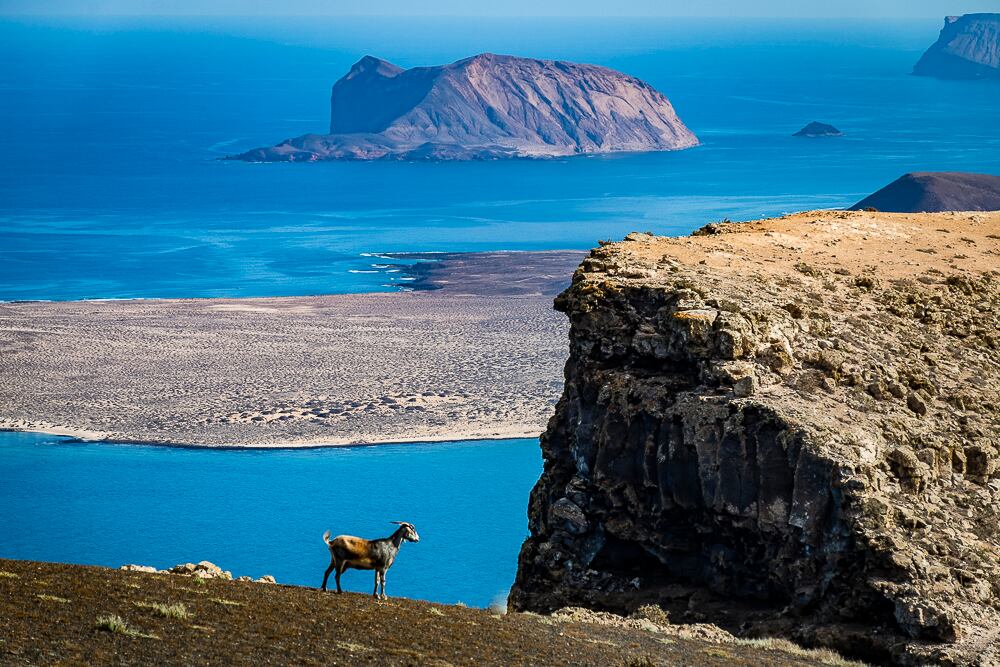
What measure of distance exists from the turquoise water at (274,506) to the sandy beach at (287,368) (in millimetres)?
1568

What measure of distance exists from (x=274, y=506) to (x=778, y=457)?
116 feet

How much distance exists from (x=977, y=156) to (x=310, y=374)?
141 m

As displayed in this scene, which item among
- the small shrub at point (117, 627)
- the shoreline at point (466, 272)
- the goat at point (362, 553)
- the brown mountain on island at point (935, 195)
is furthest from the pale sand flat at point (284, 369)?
the small shrub at point (117, 627)

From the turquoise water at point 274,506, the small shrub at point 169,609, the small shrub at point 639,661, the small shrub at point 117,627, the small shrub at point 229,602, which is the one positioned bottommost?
the turquoise water at point 274,506

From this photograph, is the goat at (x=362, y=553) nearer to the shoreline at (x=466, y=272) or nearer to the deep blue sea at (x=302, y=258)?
the deep blue sea at (x=302, y=258)

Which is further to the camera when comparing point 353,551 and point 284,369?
point 284,369

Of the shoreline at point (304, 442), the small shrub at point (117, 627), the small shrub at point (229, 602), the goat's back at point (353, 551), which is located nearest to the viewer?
the small shrub at point (117, 627)

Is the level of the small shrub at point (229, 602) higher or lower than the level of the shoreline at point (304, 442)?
higher

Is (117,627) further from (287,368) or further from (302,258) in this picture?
(302,258)

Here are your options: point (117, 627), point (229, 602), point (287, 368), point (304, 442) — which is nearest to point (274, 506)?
point (304, 442)

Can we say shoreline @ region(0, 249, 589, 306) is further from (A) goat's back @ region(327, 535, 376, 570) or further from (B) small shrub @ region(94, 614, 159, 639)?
(B) small shrub @ region(94, 614, 159, 639)

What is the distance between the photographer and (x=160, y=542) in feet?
166

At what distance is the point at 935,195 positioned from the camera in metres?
108

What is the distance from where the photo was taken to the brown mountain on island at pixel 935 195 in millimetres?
107125
